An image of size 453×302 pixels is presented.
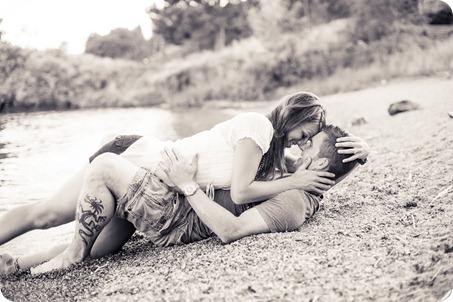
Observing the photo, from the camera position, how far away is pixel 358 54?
1143 centimetres

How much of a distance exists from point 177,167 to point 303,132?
74 centimetres

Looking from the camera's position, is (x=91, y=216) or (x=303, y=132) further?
(x=303, y=132)

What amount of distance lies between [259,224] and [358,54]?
32.3 feet

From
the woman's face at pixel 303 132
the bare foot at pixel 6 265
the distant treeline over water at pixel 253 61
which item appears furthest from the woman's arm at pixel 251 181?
the distant treeline over water at pixel 253 61

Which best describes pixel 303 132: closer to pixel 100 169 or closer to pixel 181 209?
pixel 181 209

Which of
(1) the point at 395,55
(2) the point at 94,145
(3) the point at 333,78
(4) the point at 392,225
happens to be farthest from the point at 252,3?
(4) the point at 392,225

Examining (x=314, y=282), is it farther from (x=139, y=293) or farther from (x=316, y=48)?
(x=316, y=48)

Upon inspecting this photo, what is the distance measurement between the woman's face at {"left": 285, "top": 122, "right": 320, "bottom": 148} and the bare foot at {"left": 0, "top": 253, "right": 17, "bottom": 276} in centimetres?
173

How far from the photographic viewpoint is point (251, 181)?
2.47m

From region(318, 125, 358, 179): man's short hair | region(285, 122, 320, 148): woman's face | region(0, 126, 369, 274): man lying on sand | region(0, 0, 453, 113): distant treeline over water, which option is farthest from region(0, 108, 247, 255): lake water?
region(318, 125, 358, 179): man's short hair

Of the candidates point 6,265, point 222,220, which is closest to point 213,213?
point 222,220

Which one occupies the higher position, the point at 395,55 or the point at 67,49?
the point at 67,49

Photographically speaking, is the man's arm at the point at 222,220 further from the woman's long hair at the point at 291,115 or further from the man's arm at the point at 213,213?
the woman's long hair at the point at 291,115

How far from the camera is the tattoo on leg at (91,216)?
2432 millimetres
